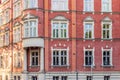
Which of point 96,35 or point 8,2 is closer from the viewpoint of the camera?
point 96,35

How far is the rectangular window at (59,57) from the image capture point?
165 feet

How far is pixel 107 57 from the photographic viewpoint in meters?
51.8

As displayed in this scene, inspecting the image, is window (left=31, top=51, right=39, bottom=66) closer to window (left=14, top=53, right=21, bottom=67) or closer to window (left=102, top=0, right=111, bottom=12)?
window (left=14, top=53, right=21, bottom=67)

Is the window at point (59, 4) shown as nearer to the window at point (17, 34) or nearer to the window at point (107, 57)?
the window at point (17, 34)

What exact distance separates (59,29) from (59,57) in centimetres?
352

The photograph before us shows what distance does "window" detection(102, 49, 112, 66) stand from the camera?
5159 centimetres

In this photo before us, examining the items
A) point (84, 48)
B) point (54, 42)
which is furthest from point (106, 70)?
point (54, 42)

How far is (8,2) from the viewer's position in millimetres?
60406

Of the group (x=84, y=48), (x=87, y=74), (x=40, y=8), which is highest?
(x=40, y=8)

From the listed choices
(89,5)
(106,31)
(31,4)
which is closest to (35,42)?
(31,4)

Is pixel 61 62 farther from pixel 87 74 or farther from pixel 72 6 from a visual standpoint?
pixel 72 6

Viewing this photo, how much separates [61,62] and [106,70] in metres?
5.96

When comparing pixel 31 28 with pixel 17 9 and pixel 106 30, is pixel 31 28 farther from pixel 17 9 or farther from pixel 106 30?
pixel 106 30

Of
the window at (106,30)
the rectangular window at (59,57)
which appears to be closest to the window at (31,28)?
the rectangular window at (59,57)
